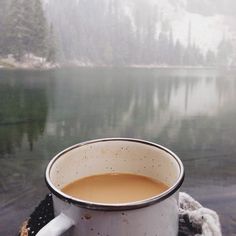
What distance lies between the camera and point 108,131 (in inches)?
83.7

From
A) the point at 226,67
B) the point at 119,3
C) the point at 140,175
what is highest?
the point at 119,3

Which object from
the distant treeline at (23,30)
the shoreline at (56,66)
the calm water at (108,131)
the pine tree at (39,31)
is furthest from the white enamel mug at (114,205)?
the pine tree at (39,31)

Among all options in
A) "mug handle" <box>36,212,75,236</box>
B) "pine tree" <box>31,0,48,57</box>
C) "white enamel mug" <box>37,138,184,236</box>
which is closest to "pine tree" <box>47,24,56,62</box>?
"pine tree" <box>31,0,48,57</box>

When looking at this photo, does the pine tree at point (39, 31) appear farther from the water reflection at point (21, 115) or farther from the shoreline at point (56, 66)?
the water reflection at point (21, 115)

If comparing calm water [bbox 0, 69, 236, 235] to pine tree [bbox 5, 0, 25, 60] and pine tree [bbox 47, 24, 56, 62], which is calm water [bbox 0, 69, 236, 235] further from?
pine tree [bbox 5, 0, 25, 60]

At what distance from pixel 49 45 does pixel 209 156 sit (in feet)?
28.7

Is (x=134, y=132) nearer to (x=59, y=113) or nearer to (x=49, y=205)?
(x=59, y=113)

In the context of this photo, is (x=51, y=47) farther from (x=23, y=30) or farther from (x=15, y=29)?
(x=15, y=29)

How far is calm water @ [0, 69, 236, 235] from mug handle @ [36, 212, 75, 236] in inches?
21.6

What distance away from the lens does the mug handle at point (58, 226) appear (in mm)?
256

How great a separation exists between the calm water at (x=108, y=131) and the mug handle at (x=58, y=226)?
548 mm

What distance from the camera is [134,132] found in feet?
6.98

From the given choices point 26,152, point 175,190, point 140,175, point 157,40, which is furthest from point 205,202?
point 157,40

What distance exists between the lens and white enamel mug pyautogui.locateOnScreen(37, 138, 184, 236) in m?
0.27
